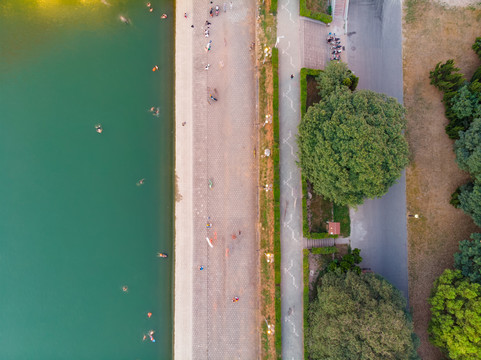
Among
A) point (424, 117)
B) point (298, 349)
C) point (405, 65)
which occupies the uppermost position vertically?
point (405, 65)

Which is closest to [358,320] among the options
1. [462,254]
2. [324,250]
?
[324,250]

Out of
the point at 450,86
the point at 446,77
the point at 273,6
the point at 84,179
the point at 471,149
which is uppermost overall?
the point at 273,6

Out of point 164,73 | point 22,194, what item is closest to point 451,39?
point 164,73

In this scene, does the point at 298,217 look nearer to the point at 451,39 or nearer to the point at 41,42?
the point at 451,39

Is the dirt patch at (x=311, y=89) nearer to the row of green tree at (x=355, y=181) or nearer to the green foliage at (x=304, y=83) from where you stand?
the green foliage at (x=304, y=83)

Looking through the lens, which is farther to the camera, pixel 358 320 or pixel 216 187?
pixel 216 187

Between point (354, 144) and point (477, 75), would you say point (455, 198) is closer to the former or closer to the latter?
point (477, 75)
